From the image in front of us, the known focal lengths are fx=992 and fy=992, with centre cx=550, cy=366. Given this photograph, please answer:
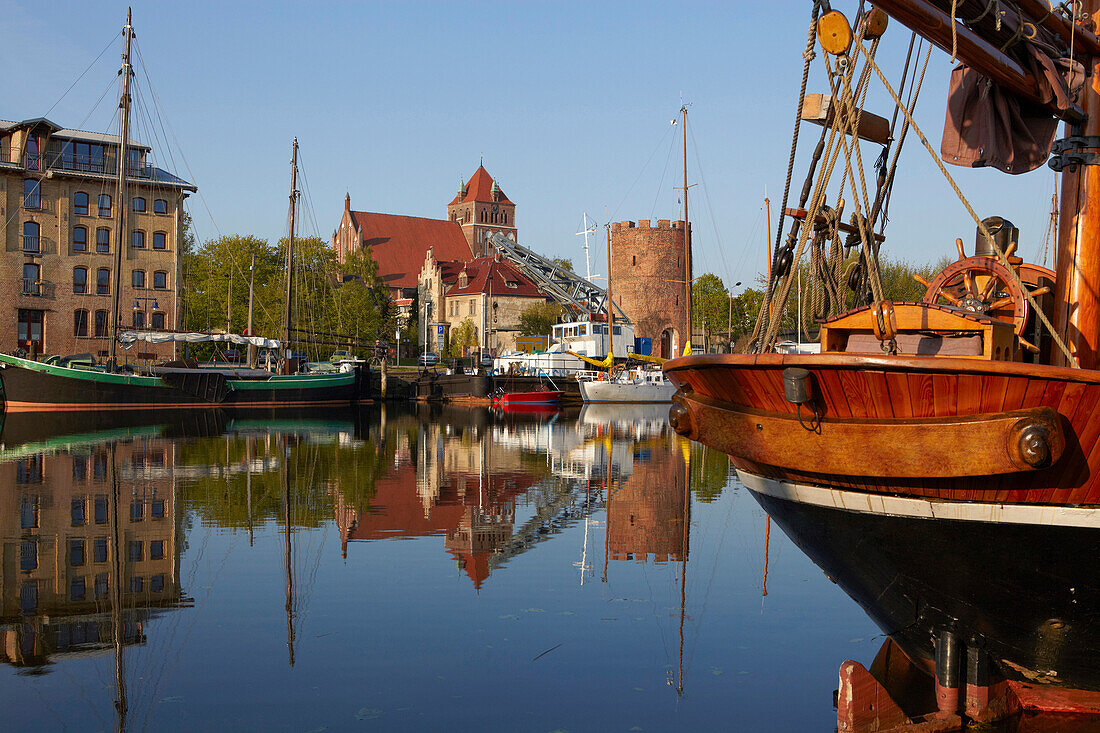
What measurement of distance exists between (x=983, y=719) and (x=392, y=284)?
103510 millimetres

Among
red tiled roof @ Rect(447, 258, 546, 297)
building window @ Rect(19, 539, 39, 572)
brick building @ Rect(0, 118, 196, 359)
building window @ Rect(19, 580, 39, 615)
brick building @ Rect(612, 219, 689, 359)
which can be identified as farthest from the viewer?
red tiled roof @ Rect(447, 258, 546, 297)

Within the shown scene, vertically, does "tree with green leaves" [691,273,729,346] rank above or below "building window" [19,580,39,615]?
above

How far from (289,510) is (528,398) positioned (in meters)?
32.3

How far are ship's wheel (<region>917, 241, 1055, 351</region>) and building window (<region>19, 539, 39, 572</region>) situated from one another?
24.6 ft

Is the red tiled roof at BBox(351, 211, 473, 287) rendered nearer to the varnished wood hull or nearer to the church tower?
the church tower

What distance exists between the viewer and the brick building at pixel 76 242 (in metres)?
45.4

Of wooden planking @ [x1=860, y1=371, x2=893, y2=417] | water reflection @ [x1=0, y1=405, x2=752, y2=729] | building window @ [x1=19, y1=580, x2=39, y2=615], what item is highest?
wooden planking @ [x1=860, y1=371, x2=893, y2=417]

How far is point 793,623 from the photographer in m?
7.20

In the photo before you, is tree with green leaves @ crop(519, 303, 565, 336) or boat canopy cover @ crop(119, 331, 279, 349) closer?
boat canopy cover @ crop(119, 331, 279, 349)

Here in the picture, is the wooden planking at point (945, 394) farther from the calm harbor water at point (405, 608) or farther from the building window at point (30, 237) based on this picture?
the building window at point (30, 237)

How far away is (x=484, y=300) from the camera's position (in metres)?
79.4

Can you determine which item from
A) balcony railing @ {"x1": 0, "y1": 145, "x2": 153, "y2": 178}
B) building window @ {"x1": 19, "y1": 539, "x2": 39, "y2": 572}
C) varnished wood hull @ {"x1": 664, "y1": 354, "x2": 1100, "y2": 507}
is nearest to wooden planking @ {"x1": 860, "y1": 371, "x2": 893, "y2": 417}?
varnished wood hull @ {"x1": 664, "y1": 354, "x2": 1100, "y2": 507}

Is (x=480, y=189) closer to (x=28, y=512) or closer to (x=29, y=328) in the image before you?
A: (x=29, y=328)

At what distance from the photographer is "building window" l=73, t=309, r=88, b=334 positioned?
154 ft
